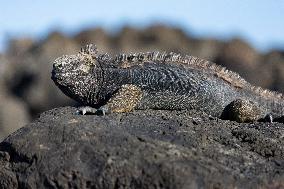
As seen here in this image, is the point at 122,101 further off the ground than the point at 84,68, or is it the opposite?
the point at 84,68

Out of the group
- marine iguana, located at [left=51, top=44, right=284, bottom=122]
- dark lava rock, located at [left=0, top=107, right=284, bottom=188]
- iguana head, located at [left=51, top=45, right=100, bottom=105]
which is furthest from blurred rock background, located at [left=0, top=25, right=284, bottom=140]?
dark lava rock, located at [left=0, top=107, right=284, bottom=188]

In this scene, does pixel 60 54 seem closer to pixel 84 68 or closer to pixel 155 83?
pixel 155 83

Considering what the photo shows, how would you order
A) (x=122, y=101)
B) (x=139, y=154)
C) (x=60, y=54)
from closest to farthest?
(x=139, y=154) < (x=122, y=101) < (x=60, y=54)

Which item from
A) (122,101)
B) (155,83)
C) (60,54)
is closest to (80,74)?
(122,101)

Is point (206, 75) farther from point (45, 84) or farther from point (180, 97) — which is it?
point (45, 84)

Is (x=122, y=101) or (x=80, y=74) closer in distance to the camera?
(x=122, y=101)

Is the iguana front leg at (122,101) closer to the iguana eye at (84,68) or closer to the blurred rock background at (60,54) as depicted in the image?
the iguana eye at (84,68)

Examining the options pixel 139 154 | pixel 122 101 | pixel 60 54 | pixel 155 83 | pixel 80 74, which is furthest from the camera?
pixel 60 54
